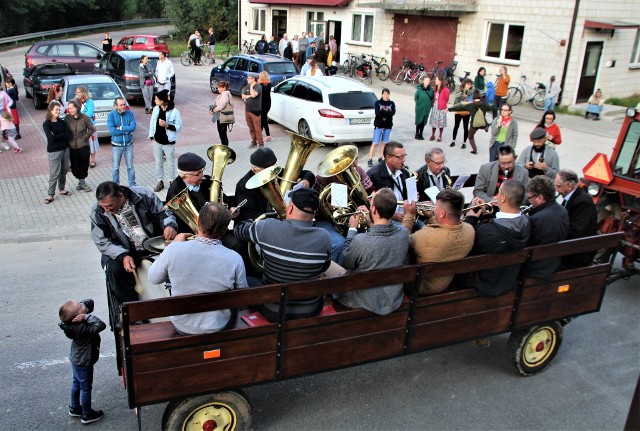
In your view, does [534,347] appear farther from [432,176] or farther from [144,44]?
[144,44]

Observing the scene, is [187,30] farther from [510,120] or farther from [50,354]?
[50,354]

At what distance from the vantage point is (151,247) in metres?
5.07

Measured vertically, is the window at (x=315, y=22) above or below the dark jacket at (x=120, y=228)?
above

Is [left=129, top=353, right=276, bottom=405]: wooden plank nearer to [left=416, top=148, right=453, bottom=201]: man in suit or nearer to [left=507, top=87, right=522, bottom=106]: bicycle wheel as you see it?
[left=416, top=148, right=453, bottom=201]: man in suit

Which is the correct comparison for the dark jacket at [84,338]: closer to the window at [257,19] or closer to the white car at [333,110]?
the white car at [333,110]

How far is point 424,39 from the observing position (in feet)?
80.6

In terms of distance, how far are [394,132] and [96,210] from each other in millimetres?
12111

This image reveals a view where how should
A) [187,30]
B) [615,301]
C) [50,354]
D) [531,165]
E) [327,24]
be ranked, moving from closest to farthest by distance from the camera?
[50,354], [615,301], [531,165], [327,24], [187,30]

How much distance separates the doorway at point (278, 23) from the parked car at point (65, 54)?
13.9 metres

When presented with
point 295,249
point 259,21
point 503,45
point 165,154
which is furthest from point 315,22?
point 295,249

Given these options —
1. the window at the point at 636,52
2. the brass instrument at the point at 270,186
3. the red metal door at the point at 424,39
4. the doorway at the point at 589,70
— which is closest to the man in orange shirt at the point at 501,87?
the doorway at the point at 589,70

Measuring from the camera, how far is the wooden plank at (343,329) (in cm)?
426

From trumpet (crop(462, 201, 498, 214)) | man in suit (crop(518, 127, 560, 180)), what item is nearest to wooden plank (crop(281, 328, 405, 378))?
trumpet (crop(462, 201, 498, 214))

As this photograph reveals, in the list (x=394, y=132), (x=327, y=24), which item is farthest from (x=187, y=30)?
(x=394, y=132)
